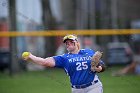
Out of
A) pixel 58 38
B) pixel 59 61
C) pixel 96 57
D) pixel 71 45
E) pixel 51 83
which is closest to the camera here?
pixel 96 57

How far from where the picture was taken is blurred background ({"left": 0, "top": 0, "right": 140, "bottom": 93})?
13.7 metres

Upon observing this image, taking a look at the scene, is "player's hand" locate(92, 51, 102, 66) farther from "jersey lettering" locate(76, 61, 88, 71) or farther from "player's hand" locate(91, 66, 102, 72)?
"jersey lettering" locate(76, 61, 88, 71)

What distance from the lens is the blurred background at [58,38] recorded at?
45.0ft

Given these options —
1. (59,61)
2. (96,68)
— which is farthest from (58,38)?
(96,68)

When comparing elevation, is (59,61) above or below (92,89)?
above

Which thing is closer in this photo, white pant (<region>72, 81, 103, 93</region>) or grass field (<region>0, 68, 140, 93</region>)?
white pant (<region>72, 81, 103, 93</region>)

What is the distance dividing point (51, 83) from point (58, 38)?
3.48 meters

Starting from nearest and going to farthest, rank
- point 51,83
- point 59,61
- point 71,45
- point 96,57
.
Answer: point 96,57
point 71,45
point 59,61
point 51,83

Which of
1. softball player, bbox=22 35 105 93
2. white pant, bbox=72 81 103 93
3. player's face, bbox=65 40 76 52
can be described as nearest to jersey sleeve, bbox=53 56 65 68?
softball player, bbox=22 35 105 93

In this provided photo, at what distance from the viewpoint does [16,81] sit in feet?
44.8

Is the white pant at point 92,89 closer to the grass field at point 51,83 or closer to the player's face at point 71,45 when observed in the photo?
the player's face at point 71,45

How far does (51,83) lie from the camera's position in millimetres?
13008

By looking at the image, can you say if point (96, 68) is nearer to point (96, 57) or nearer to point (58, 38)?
point (96, 57)

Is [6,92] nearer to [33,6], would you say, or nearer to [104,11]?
[33,6]
